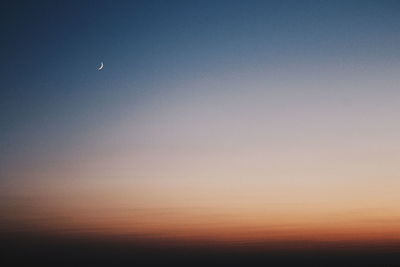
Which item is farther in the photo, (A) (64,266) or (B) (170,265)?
(B) (170,265)

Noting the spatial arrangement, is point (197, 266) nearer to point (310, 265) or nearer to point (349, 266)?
point (310, 265)

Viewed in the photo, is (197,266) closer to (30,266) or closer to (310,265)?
(310,265)

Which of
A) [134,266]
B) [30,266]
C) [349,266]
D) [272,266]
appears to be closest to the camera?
[30,266]

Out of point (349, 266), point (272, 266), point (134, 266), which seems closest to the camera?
point (349, 266)

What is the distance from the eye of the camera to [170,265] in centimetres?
10019

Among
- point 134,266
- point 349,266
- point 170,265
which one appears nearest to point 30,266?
point 134,266

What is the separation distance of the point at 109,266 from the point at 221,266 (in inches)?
1129

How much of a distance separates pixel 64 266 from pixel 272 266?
2109 inches

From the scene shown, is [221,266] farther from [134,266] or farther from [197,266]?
[134,266]

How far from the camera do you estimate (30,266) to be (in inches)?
3155

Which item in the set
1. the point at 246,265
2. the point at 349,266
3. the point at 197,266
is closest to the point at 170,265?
the point at 197,266

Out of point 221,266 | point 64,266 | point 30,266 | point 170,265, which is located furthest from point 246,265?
point 30,266

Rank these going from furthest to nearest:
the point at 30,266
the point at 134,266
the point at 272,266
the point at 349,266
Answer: the point at 272,266 < the point at 134,266 < the point at 349,266 < the point at 30,266

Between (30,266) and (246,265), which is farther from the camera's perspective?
(246,265)
